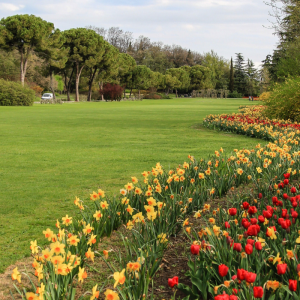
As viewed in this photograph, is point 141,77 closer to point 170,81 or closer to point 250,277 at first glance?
point 170,81

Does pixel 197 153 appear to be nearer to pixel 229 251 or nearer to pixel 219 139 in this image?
pixel 219 139

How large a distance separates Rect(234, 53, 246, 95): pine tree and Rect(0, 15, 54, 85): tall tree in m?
64.9

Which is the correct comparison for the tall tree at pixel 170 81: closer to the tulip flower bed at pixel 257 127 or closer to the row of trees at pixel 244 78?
the row of trees at pixel 244 78

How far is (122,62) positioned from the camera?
66062 mm

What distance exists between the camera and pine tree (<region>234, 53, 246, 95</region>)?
9706 cm

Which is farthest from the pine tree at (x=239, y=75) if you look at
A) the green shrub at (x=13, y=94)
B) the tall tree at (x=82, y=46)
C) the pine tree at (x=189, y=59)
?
the green shrub at (x=13, y=94)

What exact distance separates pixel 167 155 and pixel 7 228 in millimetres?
4485

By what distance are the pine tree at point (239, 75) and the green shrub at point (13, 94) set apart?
71182mm

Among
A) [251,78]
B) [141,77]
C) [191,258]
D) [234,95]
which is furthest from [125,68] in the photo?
[191,258]

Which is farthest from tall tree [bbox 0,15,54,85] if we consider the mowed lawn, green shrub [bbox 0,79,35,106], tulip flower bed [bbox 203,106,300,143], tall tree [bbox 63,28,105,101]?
tulip flower bed [bbox 203,106,300,143]

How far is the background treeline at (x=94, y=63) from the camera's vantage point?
141ft

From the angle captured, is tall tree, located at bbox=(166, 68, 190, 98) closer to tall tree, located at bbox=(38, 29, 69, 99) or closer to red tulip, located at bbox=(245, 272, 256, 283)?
tall tree, located at bbox=(38, 29, 69, 99)

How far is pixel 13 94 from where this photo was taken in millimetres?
35250

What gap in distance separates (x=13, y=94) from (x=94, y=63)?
793 inches
